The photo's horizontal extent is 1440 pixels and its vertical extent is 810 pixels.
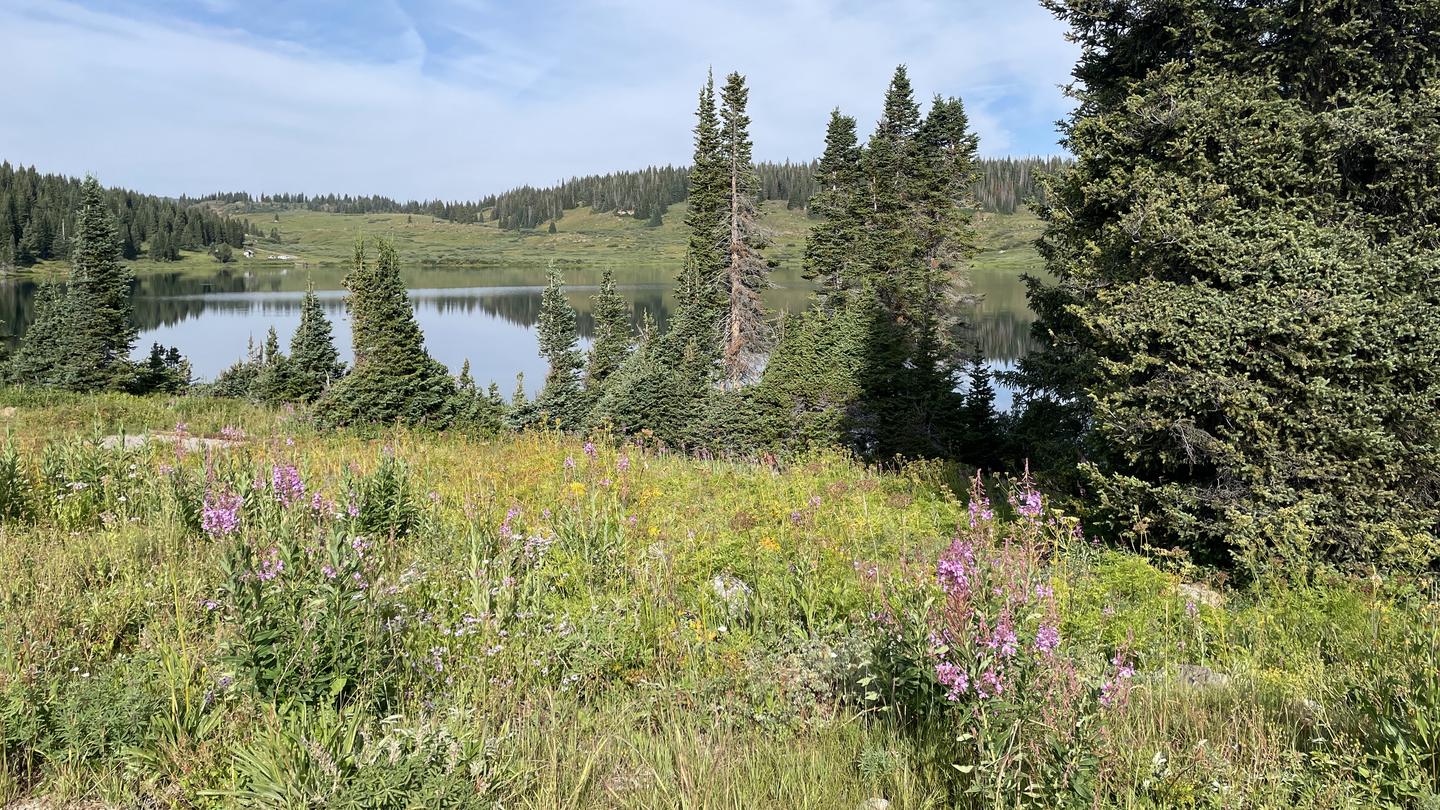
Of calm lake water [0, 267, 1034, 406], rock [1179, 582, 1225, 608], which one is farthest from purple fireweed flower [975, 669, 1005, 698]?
calm lake water [0, 267, 1034, 406]

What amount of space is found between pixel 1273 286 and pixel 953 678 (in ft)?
17.9

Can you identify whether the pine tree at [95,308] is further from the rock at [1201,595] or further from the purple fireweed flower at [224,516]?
the rock at [1201,595]

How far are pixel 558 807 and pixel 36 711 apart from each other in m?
2.24

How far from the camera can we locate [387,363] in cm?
2005

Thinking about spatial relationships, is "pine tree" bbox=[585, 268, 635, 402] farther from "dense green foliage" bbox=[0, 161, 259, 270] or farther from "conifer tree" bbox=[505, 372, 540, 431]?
"dense green foliage" bbox=[0, 161, 259, 270]

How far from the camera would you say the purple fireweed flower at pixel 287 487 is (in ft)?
16.9

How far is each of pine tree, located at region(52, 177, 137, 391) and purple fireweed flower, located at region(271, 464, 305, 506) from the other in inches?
1083

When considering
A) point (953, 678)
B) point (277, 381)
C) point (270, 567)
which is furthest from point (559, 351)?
point (953, 678)

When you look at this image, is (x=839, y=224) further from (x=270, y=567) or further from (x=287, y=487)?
(x=270, y=567)

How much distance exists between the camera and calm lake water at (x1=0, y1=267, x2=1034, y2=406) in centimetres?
5384

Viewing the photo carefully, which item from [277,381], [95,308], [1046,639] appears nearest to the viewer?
[1046,639]

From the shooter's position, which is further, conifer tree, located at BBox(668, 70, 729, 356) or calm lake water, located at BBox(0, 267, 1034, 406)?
calm lake water, located at BBox(0, 267, 1034, 406)

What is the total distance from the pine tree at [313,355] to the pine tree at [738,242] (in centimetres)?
1975

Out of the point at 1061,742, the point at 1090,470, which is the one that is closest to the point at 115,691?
the point at 1061,742
